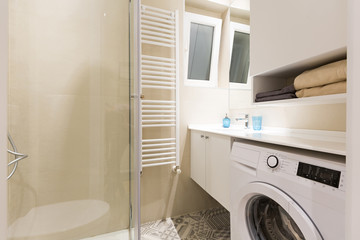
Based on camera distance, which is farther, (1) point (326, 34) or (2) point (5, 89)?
(1) point (326, 34)

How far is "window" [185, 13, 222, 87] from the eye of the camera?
6.55 ft

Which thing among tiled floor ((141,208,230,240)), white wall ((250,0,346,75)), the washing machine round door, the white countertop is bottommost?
tiled floor ((141,208,230,240))

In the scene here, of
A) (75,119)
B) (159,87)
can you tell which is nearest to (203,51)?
(159,87)

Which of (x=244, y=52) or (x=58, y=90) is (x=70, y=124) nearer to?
(x=58, y=90)

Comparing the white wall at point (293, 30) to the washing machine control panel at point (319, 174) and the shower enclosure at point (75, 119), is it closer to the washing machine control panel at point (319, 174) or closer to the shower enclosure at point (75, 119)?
the washing machine control panel at point (319, 174)

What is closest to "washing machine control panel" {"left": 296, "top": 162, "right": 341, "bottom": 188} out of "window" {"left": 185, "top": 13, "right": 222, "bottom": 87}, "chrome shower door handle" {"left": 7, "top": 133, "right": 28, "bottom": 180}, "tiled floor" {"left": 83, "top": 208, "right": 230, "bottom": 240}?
"tiled floor" {"left": 83, "top": 208, "right": 230, "bottom": 240}

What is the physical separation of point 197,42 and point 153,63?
0.72 metres

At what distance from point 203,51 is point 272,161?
64.0 inches

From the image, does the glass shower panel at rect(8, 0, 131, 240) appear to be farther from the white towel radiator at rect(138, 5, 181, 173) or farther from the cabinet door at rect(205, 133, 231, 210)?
the cabinet door at rect(205, 133, 231, 210)

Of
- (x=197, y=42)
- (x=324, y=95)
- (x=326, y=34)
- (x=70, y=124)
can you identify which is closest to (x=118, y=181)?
(x=70, y=124)

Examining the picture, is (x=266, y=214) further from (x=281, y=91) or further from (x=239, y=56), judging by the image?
(x=239, y=56)

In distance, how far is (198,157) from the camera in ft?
5.47

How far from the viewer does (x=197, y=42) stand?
6.71ft

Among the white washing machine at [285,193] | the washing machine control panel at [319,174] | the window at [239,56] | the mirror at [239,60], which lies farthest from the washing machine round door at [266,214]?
the window at [239,56]
